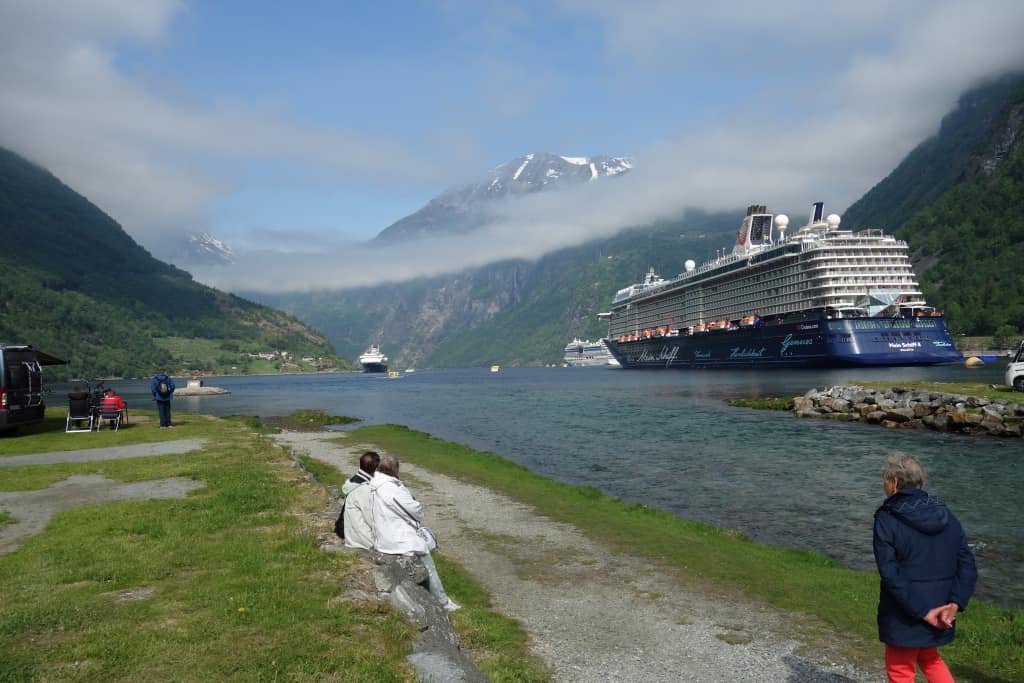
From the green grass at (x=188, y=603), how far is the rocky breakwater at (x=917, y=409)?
1420 inches

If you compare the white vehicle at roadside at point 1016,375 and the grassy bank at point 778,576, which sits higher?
the white vehicle at roadside at point 1016,375

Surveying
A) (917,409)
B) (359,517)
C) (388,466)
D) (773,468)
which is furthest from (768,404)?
(388,466)

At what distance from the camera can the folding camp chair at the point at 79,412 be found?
3177 cm

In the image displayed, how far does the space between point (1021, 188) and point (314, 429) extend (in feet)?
751

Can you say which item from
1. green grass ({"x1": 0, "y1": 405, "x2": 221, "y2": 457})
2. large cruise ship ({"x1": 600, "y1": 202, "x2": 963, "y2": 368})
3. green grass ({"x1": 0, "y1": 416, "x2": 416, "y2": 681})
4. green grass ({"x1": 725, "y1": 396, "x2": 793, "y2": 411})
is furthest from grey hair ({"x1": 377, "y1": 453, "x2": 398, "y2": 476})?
large cruise ship ({"x1": 600, "y1": 202, "x2": 963, "y2": 368})

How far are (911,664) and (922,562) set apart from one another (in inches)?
44.2

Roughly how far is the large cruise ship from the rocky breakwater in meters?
68.7

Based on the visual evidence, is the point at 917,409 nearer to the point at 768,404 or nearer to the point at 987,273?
the point at 768,404

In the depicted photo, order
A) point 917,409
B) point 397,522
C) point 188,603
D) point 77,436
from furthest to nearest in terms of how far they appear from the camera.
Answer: point 917,409
point 77,436
point 397,522
point 188,603

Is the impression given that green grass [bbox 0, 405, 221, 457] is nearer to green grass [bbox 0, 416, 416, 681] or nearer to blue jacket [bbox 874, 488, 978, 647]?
green grass [bbox 0, 416, 416, 681]

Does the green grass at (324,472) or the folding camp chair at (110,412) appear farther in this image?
the folding camp chair at (110,412)

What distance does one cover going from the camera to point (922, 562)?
5594 millimetres

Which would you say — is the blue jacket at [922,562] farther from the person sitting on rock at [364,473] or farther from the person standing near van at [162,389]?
the person standing near van at [162,389]

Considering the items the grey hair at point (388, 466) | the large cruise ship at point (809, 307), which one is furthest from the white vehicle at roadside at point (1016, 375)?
the large cruise ship at point (809, 307)
